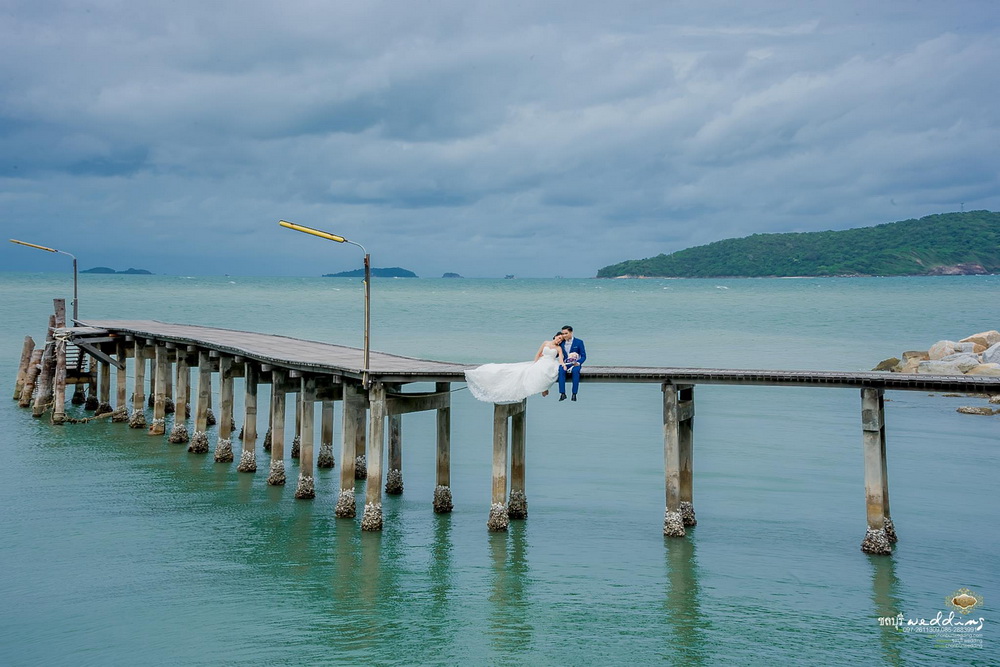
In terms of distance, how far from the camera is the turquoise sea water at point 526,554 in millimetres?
12688

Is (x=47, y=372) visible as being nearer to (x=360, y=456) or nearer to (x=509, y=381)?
(x=360, y=456)

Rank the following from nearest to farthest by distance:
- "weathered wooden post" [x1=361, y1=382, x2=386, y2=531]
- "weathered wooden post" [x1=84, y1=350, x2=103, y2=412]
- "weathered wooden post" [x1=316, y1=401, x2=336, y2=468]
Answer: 1. "weathered wooden post" [x1=361, y1=382, x2=386, y2=531]
2. "weathered wooden post" [x1=316, y1=401, x2=336, y2=468]
3. "weathered wooden post" [x1=84, y1=350, x2=103, y2=412]

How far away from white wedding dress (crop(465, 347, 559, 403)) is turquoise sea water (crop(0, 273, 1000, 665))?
256 cm

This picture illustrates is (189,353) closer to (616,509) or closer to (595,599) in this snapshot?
(616,509)

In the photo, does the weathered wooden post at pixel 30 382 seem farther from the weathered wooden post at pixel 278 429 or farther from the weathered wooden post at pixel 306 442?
the weathered wooden post at pixel 306 442

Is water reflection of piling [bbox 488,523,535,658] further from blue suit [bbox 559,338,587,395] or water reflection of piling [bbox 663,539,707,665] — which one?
blue suit [bbox 559,338,587,395]

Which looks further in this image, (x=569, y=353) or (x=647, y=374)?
(x=569, y=353)

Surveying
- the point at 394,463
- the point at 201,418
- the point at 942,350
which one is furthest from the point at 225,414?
the point at 942,350

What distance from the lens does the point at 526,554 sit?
52.7 feet

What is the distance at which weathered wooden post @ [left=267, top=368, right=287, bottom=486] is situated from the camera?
2055 centimetres

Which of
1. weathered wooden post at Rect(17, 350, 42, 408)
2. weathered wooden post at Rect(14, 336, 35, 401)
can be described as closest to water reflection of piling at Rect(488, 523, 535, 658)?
→ weathered wooden post at Rect(17, 350, 42, 408)

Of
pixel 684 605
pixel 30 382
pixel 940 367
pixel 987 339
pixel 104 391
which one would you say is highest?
pixel 987 339

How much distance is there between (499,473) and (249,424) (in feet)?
25.5

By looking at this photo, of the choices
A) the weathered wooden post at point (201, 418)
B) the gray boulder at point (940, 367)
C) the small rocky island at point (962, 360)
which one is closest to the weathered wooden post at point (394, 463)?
the weathered wooden post at point (201, 418)
